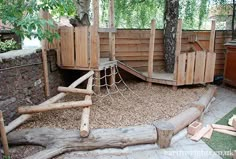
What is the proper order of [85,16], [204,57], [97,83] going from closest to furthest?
1. [97,83]
2. [85,16]
3. [204,57]

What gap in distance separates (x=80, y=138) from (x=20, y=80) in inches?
52.7

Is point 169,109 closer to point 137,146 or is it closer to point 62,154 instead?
point 137,146

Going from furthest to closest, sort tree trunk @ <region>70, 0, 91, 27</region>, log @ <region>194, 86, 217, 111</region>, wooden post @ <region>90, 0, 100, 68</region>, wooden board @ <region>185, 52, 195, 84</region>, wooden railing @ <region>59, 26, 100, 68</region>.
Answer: wooden board @ <region>185, 52, 195, 84</region>
tree trunk @ <region>70, 0, 91, 27</region>
wooden railing @ <region>59, 26, 100, 68</region>
wooden post @ <region>90, 0, 100, 68</region>
log @ <region>194, 86, 217, 111</region>

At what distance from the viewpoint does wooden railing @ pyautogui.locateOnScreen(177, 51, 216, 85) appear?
4504mm

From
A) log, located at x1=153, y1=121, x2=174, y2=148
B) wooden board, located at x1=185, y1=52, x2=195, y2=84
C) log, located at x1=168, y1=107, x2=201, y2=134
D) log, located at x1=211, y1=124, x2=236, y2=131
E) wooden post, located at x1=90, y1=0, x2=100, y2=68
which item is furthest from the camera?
wooden board, located at x1=185, y1=52, x2=195, y2=84

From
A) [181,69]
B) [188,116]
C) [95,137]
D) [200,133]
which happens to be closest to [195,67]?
[181,69]

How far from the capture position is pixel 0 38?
163 inches

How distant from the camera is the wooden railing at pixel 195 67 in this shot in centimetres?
450

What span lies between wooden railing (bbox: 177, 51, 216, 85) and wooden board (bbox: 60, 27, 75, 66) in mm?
2138

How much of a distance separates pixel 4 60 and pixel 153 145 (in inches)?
87.1

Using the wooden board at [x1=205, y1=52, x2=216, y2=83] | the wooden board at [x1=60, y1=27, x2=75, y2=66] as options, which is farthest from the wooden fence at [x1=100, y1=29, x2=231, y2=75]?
the wooden board at [x1=60, y1=27, x2=75, y2=66]

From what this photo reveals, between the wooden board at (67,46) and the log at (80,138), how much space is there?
1.72 meters

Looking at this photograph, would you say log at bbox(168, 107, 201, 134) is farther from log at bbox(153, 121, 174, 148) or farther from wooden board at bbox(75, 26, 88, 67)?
wooden board at bbox(75, 26, 88, 67)

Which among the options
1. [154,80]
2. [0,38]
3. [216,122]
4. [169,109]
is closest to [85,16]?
[0,38]
